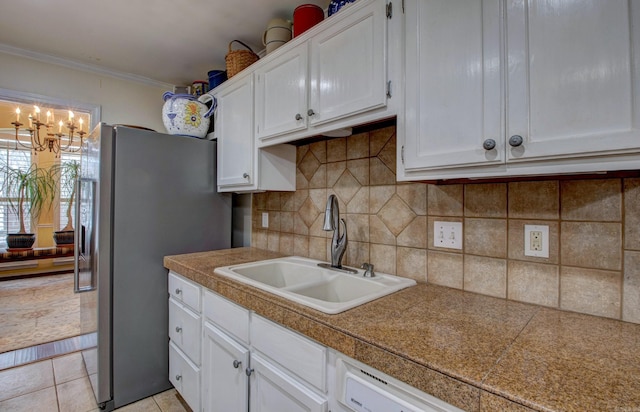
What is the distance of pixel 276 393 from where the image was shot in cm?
108

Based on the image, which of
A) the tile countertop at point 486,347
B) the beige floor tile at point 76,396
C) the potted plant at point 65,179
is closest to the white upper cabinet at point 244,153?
the tile countertop at point 486,347

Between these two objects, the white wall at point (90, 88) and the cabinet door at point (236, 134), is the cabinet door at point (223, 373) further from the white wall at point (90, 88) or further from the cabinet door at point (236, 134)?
the white wall at point (90, 88)

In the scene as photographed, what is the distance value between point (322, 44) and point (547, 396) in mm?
1433

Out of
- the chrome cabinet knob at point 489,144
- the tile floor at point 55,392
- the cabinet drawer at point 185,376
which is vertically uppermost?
the chrome cabinet knob at point 489,144

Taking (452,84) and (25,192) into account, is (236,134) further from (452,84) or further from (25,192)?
(25,192)

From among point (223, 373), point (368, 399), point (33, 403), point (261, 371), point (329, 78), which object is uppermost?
point (329, 78)

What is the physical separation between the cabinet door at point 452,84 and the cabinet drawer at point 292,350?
2.21ft

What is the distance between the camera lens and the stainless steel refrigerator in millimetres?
1738

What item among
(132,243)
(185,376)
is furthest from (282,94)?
(185,376)

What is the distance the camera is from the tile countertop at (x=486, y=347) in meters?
0.59

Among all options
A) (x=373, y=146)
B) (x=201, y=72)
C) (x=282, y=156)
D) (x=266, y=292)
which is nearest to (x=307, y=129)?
(x=373, y=146)

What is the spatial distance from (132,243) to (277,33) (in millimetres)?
1470

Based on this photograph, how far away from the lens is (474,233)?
3.92ft

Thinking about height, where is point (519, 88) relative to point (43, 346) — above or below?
above
